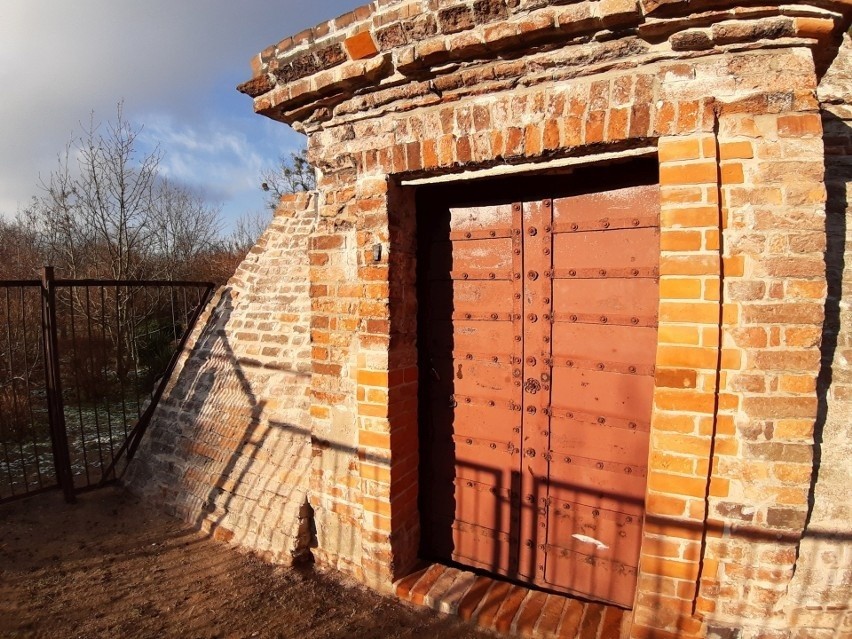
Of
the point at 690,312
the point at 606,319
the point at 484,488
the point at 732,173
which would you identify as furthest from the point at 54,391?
the point at 732,173

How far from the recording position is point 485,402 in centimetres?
290

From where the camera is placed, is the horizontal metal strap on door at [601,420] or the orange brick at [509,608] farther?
the orange brick at [509,608]

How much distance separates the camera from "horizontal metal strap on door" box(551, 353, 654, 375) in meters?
2.44

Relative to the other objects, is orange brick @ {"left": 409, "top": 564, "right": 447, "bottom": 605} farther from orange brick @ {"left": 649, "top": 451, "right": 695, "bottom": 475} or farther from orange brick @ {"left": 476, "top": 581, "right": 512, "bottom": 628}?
orange brick @ {"left": 649, "top": 451, "right": 695, "bottom": 475}

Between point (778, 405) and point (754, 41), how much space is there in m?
1.62

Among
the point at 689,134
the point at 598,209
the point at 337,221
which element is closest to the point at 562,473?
the point at 598,209

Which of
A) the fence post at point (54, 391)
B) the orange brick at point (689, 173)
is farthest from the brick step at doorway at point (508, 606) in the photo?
the fence post at point (54, 391)

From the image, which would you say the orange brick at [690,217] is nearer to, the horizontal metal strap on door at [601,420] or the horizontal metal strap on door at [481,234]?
the horizontal metal strap on door at [481,234]

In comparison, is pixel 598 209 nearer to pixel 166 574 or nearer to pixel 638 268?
pixel 638 268

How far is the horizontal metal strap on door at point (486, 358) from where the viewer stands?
9.18 ft

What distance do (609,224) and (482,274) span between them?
2.63 feet

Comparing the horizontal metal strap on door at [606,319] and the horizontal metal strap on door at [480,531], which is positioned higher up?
the horizontal metal strap on door at [606,319]

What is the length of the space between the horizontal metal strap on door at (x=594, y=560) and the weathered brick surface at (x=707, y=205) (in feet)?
0.88

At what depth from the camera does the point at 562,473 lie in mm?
2707
